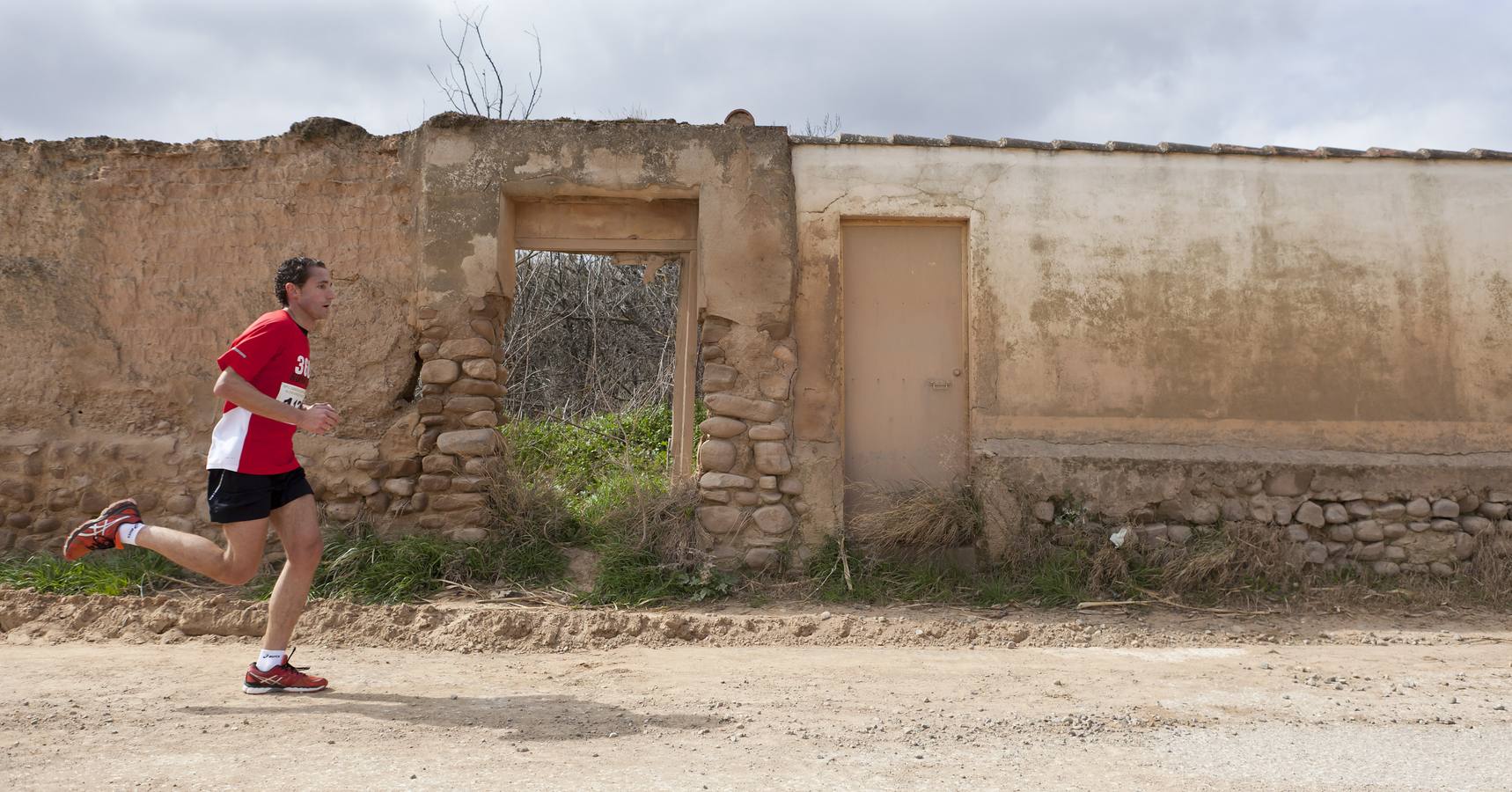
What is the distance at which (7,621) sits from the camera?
16.0 ft

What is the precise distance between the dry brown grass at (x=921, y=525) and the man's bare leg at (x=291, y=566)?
3074 mm

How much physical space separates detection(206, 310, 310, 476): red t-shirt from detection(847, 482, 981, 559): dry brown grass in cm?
319

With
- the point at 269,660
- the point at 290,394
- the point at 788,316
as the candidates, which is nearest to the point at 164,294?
the point at 290,394

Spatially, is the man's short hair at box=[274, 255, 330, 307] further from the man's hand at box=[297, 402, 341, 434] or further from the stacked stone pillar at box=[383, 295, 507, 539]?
the stacked stone pillar at box=[383, 295, 507, 539]

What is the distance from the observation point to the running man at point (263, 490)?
358cm

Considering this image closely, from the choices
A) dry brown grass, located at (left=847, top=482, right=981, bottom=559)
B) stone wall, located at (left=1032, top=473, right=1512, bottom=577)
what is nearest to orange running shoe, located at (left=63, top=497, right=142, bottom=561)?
dry brown grass, located at (left=847, top=482, right=981, bottom=559)

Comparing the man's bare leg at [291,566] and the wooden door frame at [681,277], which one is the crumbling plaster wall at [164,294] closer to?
the wooden door frame at [681,277]

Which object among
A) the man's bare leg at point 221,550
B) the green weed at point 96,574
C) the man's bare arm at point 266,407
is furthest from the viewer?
the green weed at point 96,574

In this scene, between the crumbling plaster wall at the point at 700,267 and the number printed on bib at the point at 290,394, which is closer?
the number printed on bib at the point at 290,394

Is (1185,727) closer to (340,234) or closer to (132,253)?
(340,234)

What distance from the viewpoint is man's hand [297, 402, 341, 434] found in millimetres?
3523

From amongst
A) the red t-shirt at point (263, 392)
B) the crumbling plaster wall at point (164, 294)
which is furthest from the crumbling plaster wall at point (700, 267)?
the red t-shirt at point (263, 392)

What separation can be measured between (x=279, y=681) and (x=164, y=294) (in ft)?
11.0

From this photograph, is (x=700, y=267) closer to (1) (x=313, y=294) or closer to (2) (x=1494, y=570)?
(1) (x=313, y=294)
